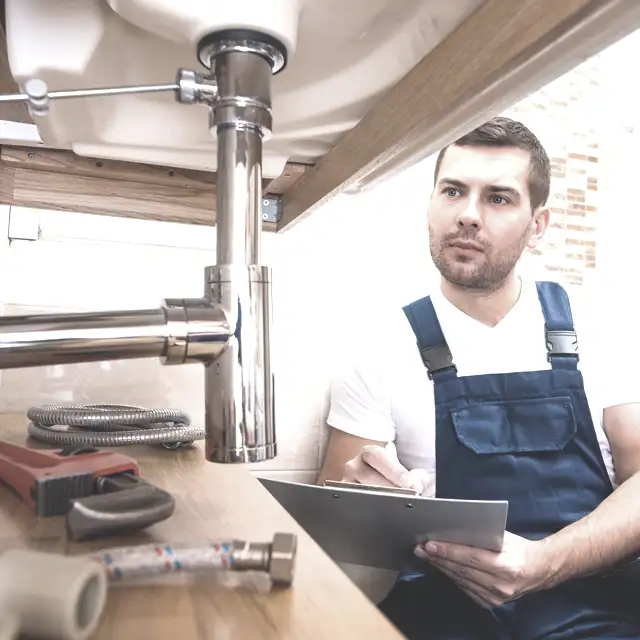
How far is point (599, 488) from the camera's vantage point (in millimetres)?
996

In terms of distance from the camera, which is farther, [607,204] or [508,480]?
[607,204]

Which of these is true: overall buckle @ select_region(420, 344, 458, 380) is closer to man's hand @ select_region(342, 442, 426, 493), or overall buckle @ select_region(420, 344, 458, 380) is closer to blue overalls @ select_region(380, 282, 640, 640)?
blue overalls @ select_region(380, 282, 640, 640)

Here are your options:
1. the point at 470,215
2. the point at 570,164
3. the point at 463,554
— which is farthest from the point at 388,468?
the point at 570,164

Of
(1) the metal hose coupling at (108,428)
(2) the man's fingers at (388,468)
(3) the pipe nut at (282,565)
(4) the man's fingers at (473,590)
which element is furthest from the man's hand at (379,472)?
(3) the pipe nut at (282,565)

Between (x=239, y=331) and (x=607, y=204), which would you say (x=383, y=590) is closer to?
(x=239, y=331)

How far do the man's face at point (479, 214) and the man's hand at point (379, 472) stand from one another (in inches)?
15.7

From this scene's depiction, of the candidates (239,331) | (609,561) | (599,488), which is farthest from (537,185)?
(239,331)

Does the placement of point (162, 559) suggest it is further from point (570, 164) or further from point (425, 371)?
point (570, 164)

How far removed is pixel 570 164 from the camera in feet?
4.55

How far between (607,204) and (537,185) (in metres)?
0.35

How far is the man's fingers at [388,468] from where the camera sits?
2.75 ft

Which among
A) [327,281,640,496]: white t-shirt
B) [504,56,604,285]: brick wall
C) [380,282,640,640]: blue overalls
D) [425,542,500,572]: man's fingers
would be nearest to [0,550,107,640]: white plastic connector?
[425,542,500,572]: man's fingers

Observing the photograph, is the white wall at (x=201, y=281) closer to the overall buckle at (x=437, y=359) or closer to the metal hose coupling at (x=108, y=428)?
the overall buckle at (x=437, y=359)

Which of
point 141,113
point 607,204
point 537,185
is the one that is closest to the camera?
point 141,113
